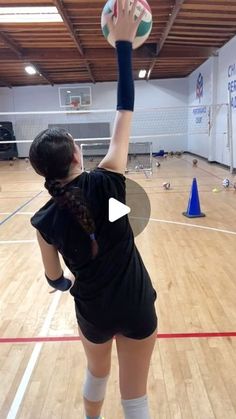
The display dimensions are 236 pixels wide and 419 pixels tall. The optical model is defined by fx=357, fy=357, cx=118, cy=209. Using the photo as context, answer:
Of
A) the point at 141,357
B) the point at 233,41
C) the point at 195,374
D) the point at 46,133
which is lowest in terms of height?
the point at 195,374

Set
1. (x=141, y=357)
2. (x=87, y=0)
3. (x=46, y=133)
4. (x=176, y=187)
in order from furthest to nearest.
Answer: (x=176, y=187) → (x=87, y=0) → (x=141, y=357) → (x=46, y=133)

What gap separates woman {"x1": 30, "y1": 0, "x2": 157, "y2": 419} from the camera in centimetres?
96

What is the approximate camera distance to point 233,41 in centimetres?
1024

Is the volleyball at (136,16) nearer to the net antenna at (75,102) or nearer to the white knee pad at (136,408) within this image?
the white knee pad at (136,408)

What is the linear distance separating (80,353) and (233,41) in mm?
10436

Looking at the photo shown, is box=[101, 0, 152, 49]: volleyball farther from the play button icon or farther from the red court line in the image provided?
the red court line

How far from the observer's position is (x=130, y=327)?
1081 mm

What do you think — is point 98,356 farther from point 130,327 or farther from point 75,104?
point 75,104

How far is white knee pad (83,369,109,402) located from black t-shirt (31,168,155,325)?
36cm

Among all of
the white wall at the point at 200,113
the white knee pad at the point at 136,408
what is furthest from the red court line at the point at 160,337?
the white wall at the point at 200,113

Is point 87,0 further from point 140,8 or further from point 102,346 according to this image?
point 102,346

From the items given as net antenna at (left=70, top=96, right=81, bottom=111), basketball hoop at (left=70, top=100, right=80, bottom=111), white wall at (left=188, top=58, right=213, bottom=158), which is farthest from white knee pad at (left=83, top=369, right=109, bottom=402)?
net antenna at (left=70, top=96, right=81, bottom=111)

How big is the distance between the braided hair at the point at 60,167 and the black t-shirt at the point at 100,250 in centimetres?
2

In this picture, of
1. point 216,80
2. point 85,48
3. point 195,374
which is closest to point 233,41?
point 216,80
